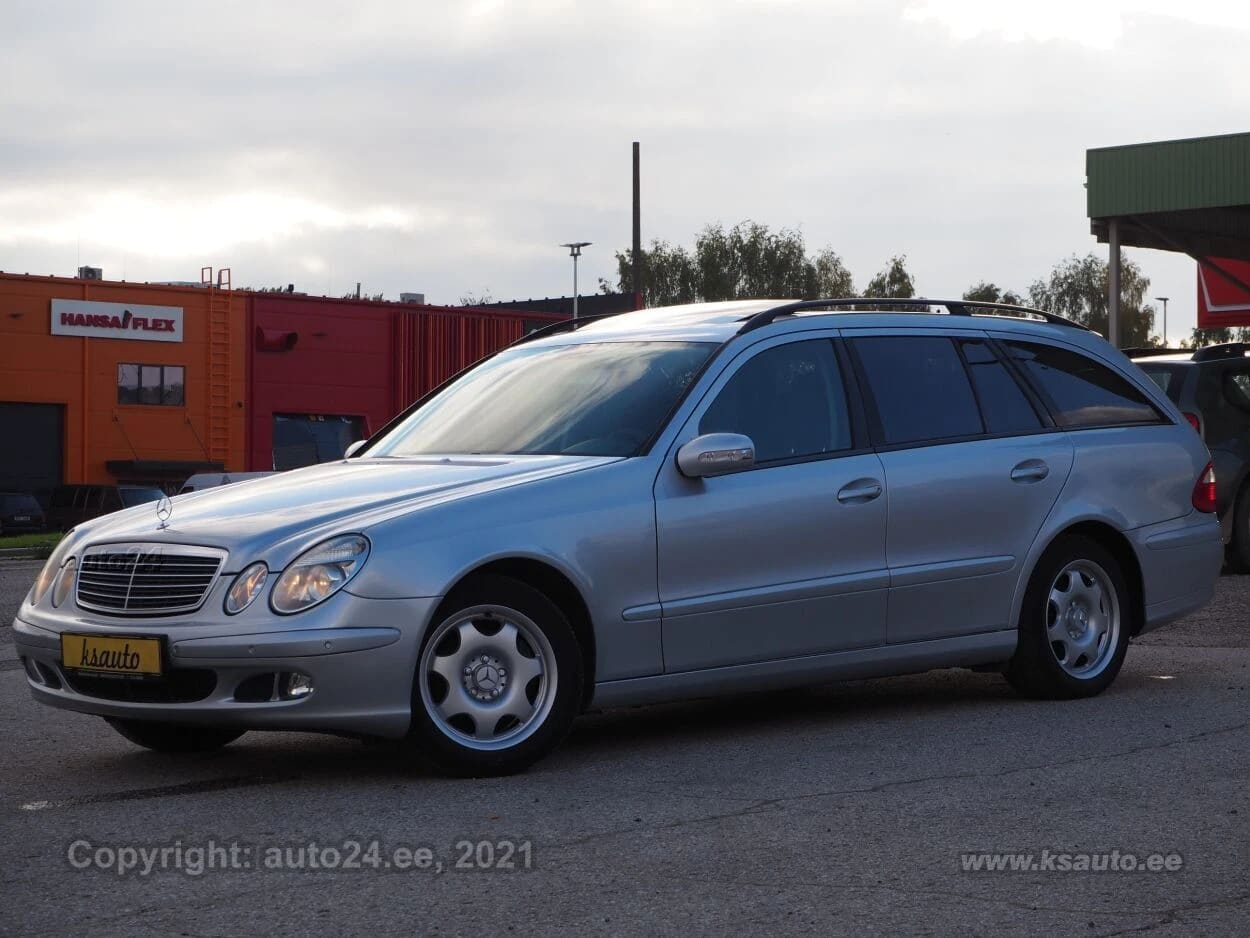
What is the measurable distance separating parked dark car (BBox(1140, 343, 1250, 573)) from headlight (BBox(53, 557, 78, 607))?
9.20 metres

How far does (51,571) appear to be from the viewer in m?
6.34

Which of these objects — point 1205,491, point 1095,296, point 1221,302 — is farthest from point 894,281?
point 1205,491

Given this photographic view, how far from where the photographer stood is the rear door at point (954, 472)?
720cm

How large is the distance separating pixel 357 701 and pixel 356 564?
0.42 metres

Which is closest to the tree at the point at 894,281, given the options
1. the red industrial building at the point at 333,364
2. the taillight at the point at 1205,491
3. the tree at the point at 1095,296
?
the tree at the point at 1095,296

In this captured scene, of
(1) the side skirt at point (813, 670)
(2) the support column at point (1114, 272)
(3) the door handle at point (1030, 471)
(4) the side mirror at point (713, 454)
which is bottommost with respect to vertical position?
(1) the side skirt at point (813, 670)

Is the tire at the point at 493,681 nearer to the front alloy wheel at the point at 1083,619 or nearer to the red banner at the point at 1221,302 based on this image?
the front alloy wheel at the point at 1083,619

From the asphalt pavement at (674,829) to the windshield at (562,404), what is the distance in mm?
1120

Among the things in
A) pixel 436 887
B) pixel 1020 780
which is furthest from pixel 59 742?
pixel 1020 780

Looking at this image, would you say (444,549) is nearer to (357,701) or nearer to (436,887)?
(357,701)

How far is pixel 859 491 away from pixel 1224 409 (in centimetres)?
752

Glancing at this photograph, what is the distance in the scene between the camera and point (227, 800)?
556cm

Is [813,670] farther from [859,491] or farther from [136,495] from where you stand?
[136,495]

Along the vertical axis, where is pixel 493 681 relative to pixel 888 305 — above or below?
below
